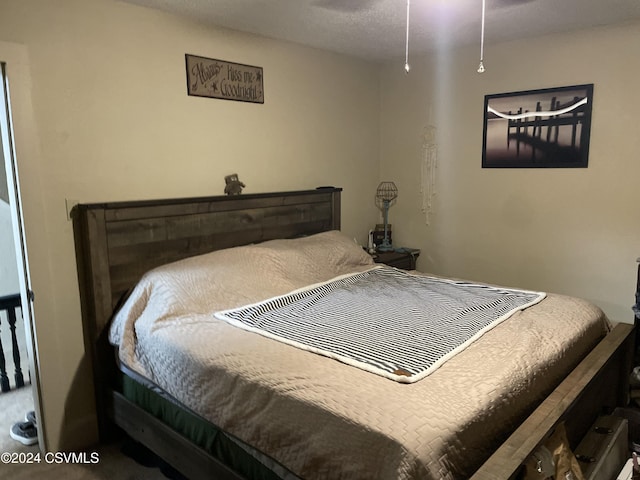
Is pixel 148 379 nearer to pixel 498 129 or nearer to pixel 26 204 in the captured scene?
pixel 26 204

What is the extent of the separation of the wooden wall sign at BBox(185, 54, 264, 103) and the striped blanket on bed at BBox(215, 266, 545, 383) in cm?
135

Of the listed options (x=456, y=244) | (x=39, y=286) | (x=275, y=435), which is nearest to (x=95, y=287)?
(x=39, y=286)

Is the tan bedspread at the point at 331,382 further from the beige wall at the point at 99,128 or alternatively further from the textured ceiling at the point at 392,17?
the textured ceiling at the point at 392,17

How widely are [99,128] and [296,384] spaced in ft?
5.70

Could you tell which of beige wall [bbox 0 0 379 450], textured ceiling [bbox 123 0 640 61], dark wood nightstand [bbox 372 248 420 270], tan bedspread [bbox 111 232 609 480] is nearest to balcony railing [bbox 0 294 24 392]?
beige wall [bbox 0 0 379 450]

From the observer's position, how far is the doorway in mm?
2174

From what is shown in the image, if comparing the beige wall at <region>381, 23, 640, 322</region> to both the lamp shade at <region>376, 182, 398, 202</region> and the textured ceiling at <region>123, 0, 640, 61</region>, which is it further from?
the textured ceiling at <region>123, 0, 640, 61</region>

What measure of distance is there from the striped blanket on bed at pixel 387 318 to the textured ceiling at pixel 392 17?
1.56 m

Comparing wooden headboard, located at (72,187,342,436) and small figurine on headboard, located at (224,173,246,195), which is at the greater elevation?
small figurine on headboard, located at (224,173,246,195)

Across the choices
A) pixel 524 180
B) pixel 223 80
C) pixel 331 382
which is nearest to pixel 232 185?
pixel 223 80

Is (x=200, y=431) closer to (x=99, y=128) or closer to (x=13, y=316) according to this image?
(x=99, y=128)

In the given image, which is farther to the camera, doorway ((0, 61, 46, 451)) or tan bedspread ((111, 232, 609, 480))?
doorway ((0, 61, 46, 451))

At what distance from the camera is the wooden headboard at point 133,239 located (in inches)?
93.6

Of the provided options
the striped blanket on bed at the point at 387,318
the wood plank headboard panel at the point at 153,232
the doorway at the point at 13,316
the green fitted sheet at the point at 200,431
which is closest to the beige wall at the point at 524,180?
the striped blanket on bed at the point at 387,318
